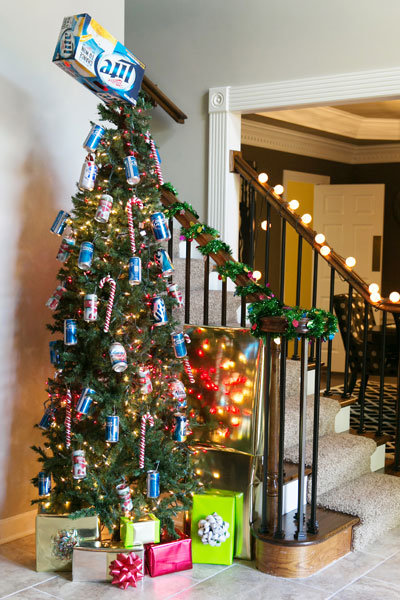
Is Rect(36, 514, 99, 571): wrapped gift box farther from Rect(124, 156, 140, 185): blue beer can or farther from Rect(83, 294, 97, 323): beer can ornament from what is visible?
Rect(124, 156, 140, 185): blue beer can

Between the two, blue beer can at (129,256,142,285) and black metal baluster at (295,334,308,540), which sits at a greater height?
A: blue beer can at (129,256,142,285)

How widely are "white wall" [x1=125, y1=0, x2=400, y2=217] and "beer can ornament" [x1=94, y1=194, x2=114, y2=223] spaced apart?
239 centimetres

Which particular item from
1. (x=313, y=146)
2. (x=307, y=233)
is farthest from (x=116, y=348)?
(x=313, y=146)

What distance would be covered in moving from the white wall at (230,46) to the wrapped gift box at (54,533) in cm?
284

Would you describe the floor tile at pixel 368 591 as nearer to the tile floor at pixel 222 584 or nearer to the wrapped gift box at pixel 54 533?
the tile floor at pixel 222 584

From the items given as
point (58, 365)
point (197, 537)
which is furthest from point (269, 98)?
point (197, 537)

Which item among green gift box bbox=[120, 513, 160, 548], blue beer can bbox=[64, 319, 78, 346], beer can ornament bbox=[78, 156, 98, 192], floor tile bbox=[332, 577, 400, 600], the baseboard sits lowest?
floor tile bbox=[332, 577, 400, 600]

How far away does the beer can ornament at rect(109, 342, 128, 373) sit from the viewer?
3.11 m

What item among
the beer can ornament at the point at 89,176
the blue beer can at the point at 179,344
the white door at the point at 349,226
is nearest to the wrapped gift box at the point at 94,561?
the blue beer can at the point at 179,344

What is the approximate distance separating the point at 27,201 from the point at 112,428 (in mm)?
1298

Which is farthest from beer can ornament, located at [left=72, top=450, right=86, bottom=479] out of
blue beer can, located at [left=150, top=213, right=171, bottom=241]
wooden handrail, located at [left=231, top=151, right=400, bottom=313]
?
wooden handrail, located at [left=231, top=151, right=400, bottom=313]

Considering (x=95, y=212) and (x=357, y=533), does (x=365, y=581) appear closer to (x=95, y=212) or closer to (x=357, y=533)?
(x=357, y=533)

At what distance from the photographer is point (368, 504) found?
3713 millimetres

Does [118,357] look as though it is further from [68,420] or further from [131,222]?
[131,222]
